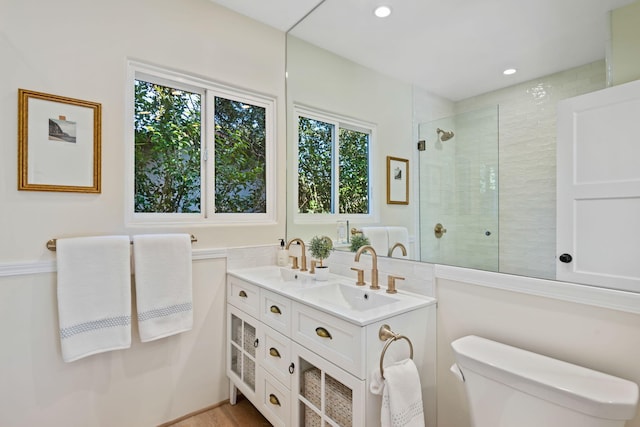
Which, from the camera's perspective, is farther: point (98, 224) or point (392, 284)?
point (98, 224)

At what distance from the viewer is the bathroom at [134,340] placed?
1.11 m

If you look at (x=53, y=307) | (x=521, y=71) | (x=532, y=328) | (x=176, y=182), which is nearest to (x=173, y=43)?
(x=176, y=182)

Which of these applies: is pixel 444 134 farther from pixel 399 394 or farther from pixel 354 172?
pixel 399 394

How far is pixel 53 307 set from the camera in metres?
1.50

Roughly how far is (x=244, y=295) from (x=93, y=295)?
2.46 ft

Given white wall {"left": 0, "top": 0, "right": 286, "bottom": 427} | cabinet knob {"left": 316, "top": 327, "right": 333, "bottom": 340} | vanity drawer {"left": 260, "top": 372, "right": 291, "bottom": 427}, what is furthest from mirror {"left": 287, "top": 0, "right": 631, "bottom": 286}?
vanity drawer {"left": 260, "top": 372, "right": 291, "bottom": 427}

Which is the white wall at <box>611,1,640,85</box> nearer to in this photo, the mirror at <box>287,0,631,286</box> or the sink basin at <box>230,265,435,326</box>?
the mirror at <box>287,0,631,286</box>

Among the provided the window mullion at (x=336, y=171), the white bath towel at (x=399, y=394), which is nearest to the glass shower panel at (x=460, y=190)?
the white bath towel at (x=399, y=394)

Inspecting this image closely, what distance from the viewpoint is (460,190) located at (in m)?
1.46

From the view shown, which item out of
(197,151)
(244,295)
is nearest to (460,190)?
(244,295)

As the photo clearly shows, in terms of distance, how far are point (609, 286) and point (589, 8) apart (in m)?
0.95

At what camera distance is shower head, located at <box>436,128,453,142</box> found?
151 cm

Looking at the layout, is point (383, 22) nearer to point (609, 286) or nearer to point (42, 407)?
point (609, 286)

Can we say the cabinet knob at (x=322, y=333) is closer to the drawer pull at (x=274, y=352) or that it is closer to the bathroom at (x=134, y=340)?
the drawer pull at (x=274, y=352)
